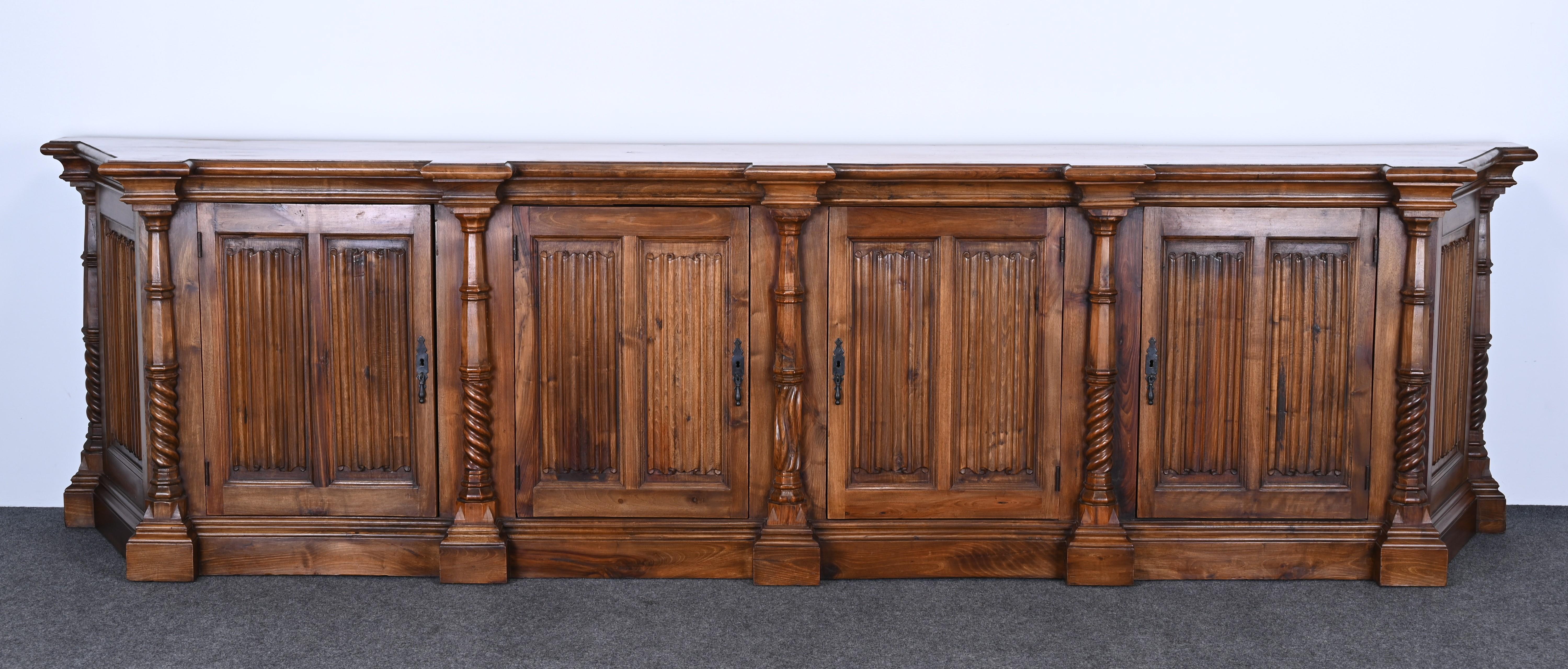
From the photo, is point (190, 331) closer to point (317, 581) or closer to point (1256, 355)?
point (317, 581)

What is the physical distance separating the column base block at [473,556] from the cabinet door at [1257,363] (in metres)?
1.73

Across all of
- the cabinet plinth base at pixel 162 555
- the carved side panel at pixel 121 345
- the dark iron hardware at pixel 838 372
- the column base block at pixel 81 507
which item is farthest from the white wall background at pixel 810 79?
the cabinet plinth base at pixel 162 555

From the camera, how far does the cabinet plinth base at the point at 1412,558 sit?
11.8ft

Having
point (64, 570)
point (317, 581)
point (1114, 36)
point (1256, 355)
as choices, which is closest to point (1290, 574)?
point (1256, 355)

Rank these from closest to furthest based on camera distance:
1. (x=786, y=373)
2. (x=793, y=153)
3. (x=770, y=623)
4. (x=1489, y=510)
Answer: (x=770, y=623), (x=786, y=373), (x=793, y=153), (x=1489, y=510)

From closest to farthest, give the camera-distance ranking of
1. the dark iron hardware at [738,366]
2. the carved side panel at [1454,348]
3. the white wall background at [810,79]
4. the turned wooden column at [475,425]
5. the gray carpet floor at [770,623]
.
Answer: the gray carpet floor at [770,623]
the turned wooden column at [475,425]
the dark iron hardware at [738,366]
the carved side panel at [1454,348]
the white wall background at [810,79]

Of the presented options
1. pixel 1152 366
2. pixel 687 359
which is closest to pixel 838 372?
pixel 687 359

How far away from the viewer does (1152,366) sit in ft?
11.7

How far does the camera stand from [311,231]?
139 inches

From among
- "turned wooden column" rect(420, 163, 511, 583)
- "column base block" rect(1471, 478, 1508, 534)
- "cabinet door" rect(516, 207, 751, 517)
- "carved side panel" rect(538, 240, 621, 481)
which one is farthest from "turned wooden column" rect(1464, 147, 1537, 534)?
"turned wooden column" rect(420, 163, 511, 583)

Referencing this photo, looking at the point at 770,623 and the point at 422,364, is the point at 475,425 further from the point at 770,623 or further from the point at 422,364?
the point at 770,623

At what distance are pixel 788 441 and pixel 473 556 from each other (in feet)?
2.92

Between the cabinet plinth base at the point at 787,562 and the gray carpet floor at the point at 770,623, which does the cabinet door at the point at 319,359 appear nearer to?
the gray carpet floor at the point at 770,623

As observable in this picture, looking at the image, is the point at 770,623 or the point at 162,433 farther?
the point at 162,433
